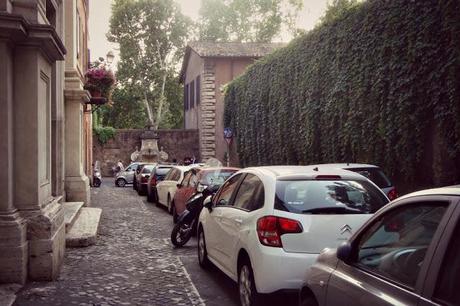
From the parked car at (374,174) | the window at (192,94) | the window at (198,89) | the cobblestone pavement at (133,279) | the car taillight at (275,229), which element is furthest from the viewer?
the window at (192,94)

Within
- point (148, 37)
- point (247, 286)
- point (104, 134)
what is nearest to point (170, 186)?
point (247, 286)

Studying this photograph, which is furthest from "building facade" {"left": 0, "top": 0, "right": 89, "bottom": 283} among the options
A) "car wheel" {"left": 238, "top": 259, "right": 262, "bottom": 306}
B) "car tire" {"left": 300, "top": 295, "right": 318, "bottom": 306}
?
"car tire" {"left": 300, "top": 295, "right": 318, "bottom": 306}

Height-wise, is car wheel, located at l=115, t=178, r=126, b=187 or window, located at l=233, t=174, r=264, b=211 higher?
window, located at l=233, t=174, r=264, b=211

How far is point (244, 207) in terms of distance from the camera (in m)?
6.57

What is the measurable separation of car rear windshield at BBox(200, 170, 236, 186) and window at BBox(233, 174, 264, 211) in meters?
6.03

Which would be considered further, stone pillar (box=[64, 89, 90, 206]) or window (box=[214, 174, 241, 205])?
stone pillar (box=[64, 89, 90, 206])

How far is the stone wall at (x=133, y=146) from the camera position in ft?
135

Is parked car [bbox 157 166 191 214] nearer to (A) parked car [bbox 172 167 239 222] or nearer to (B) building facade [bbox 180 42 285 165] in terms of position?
(A) parked car [bbox 172 167 239 222]

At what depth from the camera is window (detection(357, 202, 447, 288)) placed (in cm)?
312

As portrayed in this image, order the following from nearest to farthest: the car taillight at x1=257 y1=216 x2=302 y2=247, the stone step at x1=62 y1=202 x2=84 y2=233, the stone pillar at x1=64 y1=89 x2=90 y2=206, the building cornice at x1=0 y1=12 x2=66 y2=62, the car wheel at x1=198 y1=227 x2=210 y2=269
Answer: the car taillight at x1=257 y1=216 x2=302 y2=247
the building cornice at x1=0 y1=12 x2=66 y2=62
the car wheel at x1=198 y1=227 x2=210 y2=269
the stone step at x1=62 y1=202 x2=84 y2=233
the stone pillar at x1=64 y1=89 x2=90 y2=206

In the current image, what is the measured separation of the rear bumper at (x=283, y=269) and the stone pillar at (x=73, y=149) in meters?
11.4

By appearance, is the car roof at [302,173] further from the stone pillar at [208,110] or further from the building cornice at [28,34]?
the stone pillar at [208,110]

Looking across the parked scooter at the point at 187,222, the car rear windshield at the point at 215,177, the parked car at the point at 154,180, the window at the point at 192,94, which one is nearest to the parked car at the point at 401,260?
the parked scooter at the point at 187,222

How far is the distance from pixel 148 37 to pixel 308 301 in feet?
164
